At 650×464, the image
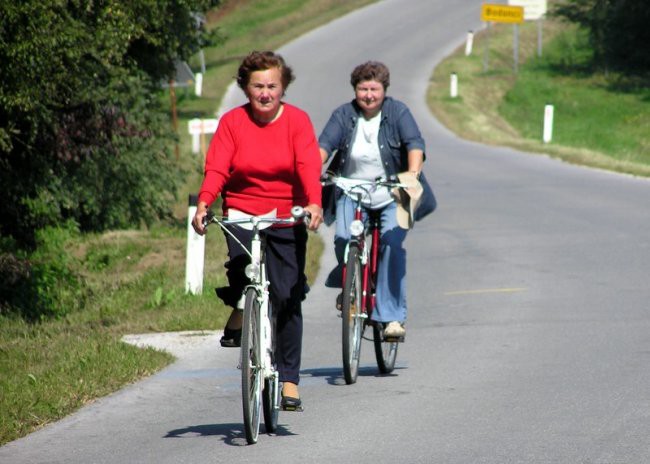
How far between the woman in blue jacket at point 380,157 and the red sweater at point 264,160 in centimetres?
177

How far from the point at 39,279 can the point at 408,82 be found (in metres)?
33.2

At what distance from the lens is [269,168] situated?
294 inches

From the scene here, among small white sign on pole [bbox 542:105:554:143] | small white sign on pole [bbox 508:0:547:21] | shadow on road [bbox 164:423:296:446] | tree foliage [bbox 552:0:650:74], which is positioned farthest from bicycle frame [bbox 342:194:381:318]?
small white sign on pole [bbox 508:0:547:21]

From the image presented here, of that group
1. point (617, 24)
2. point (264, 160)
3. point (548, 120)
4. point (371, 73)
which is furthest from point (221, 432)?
point (617, 24)

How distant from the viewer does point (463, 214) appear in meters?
A: 21.1

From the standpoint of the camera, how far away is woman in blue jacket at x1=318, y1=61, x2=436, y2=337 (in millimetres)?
9398

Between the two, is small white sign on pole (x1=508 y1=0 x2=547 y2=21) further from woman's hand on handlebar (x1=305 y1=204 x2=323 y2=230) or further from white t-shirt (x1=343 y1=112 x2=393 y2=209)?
woman's hand on handlebar (x1=305 y1=204 x2=323 y2=230)

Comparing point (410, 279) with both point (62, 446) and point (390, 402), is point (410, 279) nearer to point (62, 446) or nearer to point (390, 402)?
point (390, 402)

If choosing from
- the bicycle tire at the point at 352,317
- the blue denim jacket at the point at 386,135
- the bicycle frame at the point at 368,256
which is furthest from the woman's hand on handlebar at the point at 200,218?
the blue denim jacket at the point at 386,135

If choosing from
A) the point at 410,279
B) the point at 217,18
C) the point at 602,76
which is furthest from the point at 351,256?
the point at 217,18

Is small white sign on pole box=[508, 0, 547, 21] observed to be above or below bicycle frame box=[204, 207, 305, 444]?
above

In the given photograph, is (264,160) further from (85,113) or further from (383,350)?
(85,113)

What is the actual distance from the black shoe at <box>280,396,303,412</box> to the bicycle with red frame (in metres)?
1.10

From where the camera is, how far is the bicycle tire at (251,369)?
6.92 metres
